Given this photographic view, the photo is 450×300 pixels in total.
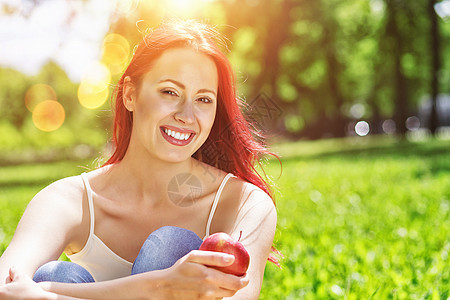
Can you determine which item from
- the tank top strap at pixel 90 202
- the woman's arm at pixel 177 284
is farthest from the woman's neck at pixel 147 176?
the woman's arm at pixel 177 284

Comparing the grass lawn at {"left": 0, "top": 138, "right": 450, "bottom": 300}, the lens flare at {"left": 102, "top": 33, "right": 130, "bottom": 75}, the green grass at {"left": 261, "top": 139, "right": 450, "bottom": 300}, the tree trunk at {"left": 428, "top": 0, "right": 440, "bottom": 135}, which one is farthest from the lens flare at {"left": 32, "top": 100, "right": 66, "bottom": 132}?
the green grass at {"left": 261, "top": 139, "right": 450, "bottom": 300}

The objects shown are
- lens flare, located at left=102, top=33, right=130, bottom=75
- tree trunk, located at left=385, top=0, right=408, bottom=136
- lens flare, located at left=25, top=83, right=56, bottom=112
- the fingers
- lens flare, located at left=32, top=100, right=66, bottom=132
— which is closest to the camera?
the fingers

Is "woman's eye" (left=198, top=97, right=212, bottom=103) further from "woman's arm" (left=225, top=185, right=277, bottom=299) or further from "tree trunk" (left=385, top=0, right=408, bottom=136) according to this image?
"tree trunk" (left=385, top=0, right=408, bottom=136)

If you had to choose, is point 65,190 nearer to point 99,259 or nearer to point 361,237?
point 99,259

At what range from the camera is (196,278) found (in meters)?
2.13

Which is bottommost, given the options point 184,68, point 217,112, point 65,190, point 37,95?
point 37,95

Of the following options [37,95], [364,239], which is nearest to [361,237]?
[364,239]

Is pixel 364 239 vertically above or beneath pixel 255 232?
beneath

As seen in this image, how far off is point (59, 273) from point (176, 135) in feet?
2.82

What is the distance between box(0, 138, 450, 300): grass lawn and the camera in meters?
3.90

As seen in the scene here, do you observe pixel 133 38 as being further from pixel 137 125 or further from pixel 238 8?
pixel 137 125

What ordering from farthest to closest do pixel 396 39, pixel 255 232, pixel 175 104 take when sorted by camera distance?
pixel 396 39
pixel 175 104
pixel 255 232

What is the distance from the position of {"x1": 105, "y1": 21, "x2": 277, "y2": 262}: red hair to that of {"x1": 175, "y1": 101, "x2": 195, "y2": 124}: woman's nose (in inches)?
10.7

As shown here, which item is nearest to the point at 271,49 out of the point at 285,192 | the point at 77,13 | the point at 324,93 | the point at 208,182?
the point at 324,93
